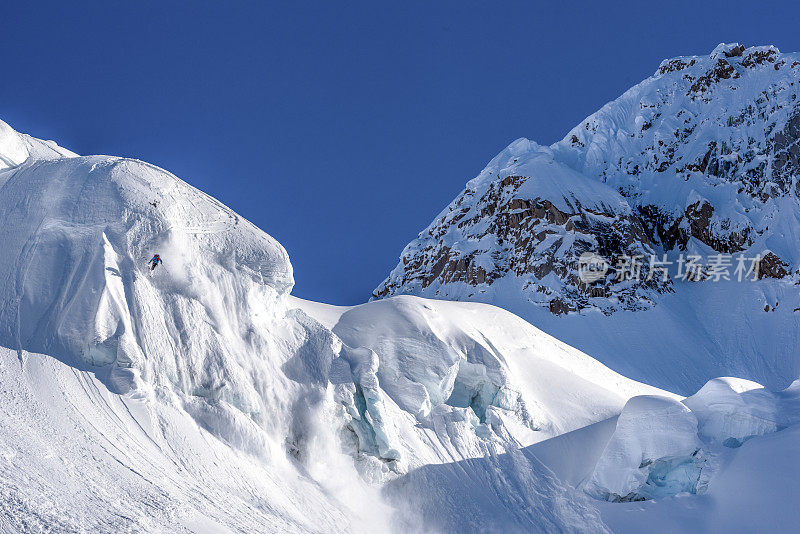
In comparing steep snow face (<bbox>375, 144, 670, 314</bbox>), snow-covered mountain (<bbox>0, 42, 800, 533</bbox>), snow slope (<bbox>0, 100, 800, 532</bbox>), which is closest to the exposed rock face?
steep snow face (<bbox>375, 144, 670, 314</bbox>)

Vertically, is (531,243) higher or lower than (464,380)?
higher

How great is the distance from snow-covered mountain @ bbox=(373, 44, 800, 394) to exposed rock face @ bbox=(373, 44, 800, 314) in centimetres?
12

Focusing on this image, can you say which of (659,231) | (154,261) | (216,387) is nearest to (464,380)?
(216,387)

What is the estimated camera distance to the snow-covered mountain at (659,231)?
53.6 meters

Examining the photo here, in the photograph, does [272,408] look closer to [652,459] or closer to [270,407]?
[270,407]

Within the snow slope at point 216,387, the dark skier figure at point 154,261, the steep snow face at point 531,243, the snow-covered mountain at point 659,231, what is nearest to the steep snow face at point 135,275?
the snow slope at point 216,387

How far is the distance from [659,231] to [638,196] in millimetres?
4303

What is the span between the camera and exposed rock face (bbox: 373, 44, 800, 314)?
59844 mm

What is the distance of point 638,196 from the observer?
2744 inches

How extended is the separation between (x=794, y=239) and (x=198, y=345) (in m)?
51.7

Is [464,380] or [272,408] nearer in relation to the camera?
[272,408]

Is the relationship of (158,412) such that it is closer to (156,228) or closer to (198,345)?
(198,345)

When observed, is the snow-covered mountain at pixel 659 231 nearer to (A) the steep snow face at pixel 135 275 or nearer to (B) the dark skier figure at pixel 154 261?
(A) the steep snow face at pixel 135 275

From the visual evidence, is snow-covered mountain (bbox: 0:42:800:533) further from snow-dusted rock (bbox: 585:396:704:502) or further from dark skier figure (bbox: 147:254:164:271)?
dark skier figure (bbox: 147:254:164:271)
